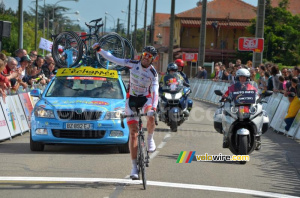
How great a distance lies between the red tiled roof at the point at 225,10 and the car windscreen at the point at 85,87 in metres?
79.9

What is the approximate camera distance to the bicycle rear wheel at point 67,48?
1531 cm

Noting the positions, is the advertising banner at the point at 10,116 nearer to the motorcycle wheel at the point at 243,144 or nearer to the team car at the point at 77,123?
the team car at the point at 77,123

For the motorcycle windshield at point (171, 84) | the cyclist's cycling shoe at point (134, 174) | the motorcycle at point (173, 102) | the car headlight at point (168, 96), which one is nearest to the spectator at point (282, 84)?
the motorcycle at point (173, 102)

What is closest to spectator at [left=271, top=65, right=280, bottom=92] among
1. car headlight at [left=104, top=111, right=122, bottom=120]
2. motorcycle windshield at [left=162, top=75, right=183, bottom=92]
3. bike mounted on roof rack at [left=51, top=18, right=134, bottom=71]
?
motorcycle windshield at [left=162, top=75, right=183, bottom=92]

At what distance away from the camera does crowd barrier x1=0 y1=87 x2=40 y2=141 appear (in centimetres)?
1545

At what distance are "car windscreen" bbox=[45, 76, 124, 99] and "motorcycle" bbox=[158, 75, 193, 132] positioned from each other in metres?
3.43

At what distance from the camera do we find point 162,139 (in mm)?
16516

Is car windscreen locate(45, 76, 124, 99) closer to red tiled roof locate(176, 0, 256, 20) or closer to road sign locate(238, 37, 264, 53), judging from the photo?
road sign locate(238, 37, 264, 53)

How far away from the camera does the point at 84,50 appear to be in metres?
16.1

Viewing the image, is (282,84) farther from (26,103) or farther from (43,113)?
(43,113)

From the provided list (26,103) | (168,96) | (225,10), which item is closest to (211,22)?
(225,10)

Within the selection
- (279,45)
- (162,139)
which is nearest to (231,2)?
(279,45)

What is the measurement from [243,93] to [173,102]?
530cm

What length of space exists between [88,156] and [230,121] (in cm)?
268
